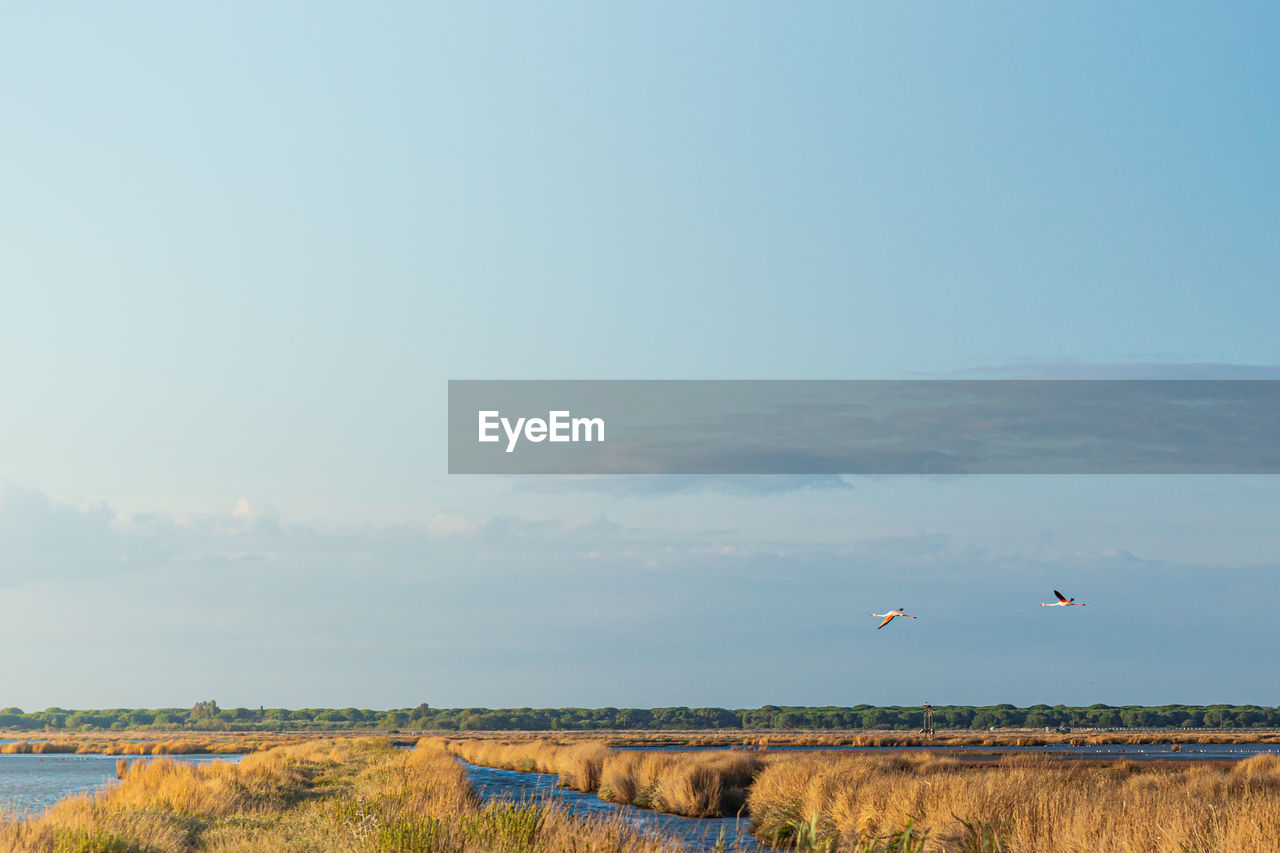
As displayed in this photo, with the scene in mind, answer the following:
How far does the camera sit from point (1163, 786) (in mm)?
26188

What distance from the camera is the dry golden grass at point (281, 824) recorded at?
485 inches

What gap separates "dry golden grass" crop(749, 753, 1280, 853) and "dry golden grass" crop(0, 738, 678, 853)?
125 inches

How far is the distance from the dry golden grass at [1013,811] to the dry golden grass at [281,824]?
3171 millimetres

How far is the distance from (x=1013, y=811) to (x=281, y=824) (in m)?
13.3

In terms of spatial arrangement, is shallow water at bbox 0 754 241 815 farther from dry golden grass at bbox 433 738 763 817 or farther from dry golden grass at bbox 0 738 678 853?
dry golden grass at bbox 433 738 763 817

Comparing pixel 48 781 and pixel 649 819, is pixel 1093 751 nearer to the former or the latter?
pixel 649 819

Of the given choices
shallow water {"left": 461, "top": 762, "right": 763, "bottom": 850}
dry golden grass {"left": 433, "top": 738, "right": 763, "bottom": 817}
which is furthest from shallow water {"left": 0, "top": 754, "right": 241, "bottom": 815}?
dry golden grass {"left": 433, "top": 738, "right": 763, "bottom": 817}

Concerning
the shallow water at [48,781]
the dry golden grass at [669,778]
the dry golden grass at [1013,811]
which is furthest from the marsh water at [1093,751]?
the shallow water at [48,781]

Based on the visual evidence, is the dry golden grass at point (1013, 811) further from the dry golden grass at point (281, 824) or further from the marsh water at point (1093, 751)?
the marsh water at point (1093, 751)

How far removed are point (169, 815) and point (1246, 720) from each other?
208456 millimetres

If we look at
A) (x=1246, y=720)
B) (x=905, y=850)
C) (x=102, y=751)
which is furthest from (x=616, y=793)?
(x=1246, y=720)

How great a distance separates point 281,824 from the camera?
66.1 feet

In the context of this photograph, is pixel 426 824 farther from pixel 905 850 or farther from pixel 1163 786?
pixel 1163 786

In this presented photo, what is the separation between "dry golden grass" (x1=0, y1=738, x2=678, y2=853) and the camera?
40.4 feet
